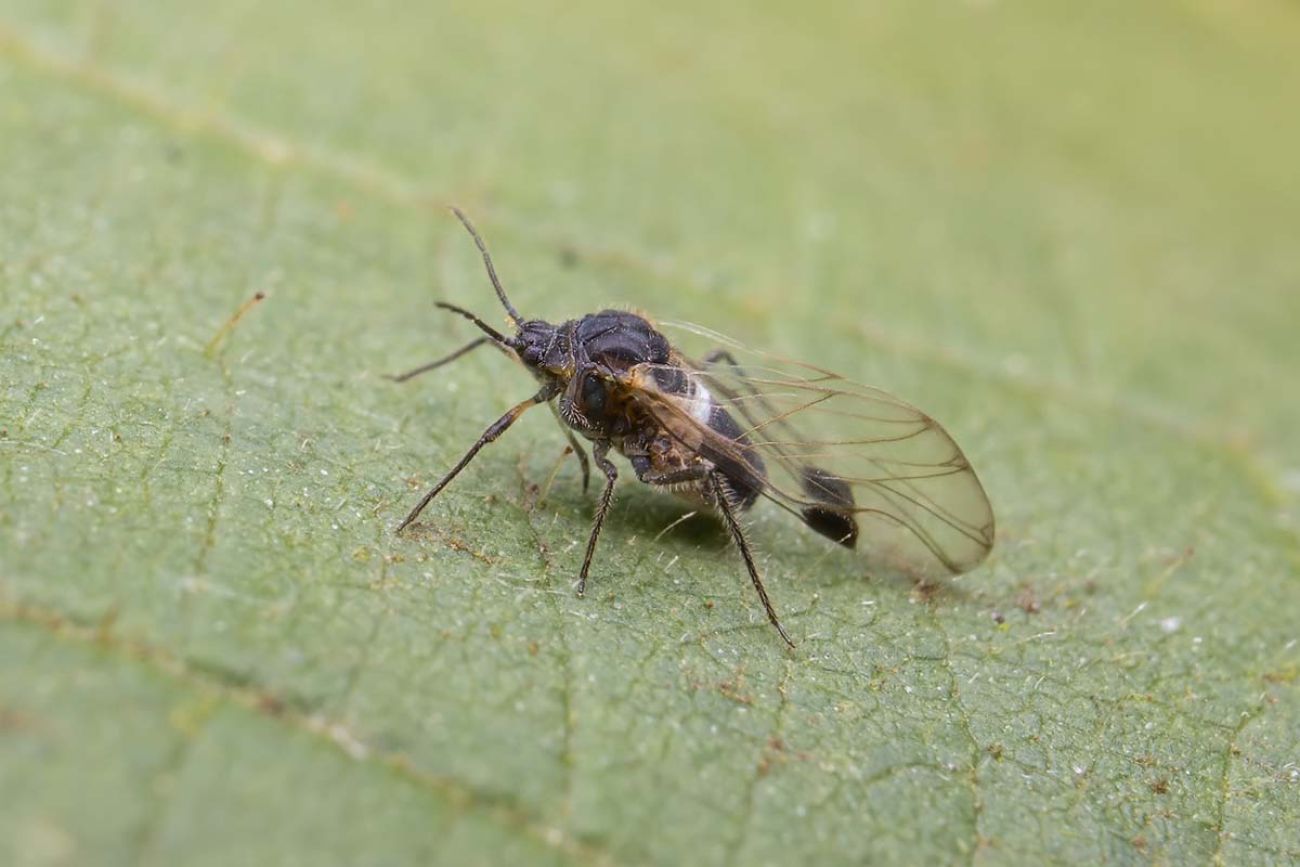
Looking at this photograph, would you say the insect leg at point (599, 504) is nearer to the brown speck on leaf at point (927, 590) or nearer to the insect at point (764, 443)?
the insect at point (764, 443)

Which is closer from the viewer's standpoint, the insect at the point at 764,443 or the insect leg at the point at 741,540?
the insect leg at the point at 741,540

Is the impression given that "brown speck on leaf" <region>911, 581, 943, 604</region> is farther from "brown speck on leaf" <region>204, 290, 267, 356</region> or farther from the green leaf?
"brown speck on leaf" <region>204, 290, 267, 356</region>

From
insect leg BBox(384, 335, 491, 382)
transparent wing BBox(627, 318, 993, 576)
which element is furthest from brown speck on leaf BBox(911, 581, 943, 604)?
insect leg BBox(384, 335, 491, 382)

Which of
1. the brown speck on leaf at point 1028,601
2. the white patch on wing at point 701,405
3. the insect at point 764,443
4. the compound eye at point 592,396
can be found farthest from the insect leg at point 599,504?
the brown speck on leaf at point 1028,601

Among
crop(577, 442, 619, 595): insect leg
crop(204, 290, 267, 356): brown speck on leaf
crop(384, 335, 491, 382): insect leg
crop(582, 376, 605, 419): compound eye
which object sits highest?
crop(582, 376, 605, 419): compound eye

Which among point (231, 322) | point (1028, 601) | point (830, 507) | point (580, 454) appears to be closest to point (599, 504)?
point (580, 454)

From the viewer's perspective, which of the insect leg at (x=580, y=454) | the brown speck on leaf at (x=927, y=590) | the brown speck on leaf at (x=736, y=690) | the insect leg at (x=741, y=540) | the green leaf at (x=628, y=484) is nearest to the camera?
the green leaf at (x=628, y=484)

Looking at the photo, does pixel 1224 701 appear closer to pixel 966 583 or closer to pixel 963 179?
pixel 966 583
